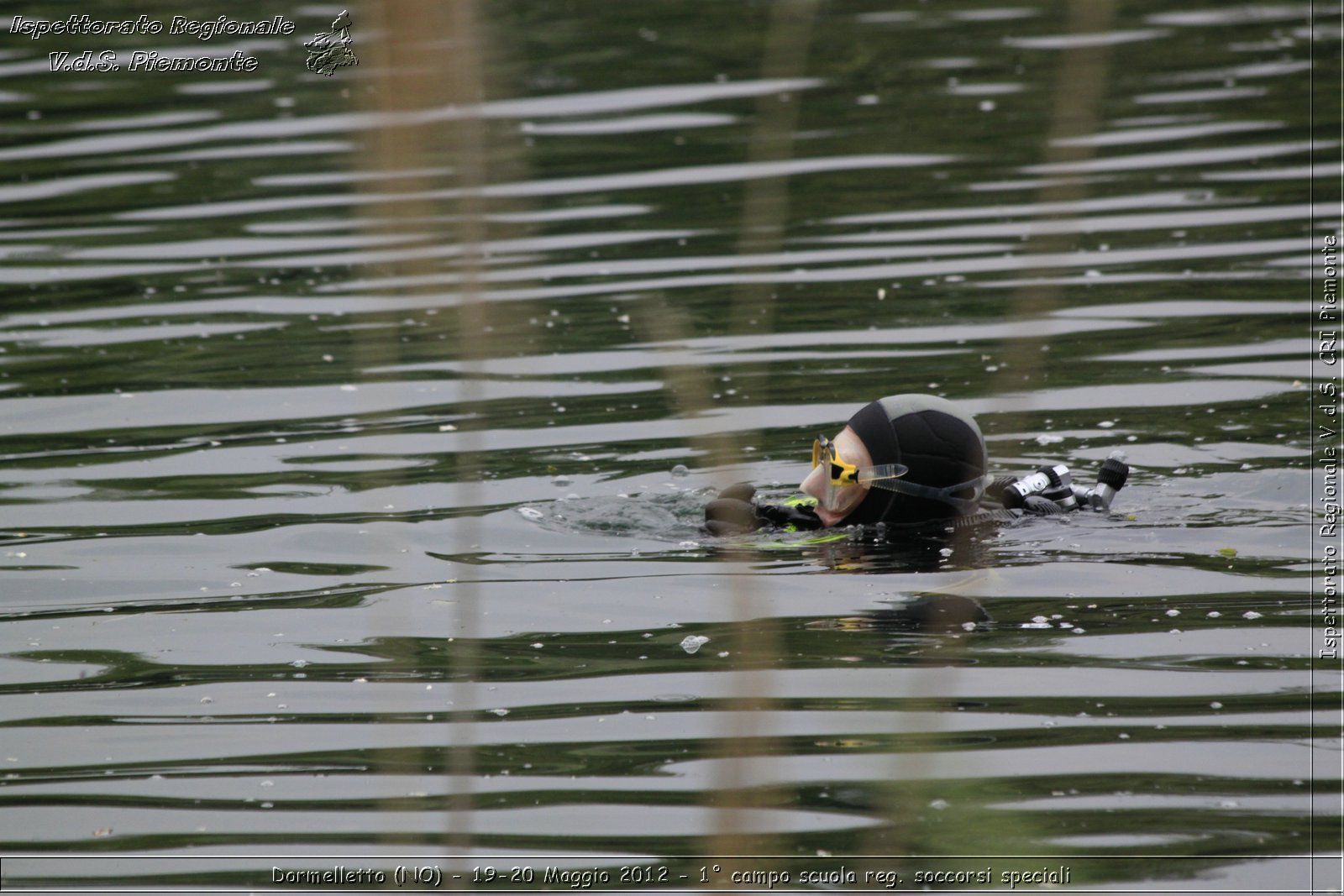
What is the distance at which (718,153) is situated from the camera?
14547 millimetres

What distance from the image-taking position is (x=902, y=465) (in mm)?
6938

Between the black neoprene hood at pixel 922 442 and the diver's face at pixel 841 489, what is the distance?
0.12 ft

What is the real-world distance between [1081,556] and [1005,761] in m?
2.05

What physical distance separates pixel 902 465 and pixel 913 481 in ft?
0.37

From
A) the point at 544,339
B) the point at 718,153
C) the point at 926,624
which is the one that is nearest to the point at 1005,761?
the point at 926,624

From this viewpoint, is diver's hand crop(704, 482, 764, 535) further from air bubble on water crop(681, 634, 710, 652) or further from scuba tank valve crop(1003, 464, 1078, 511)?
scuba tank valve crop(1003, 464, 1078, 511)

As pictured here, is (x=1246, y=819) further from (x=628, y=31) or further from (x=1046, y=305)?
(x=628, y=31)

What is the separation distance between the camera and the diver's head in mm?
6906

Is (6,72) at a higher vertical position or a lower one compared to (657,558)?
higher

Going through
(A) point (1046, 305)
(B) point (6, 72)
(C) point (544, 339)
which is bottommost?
(C) point (544, 339)

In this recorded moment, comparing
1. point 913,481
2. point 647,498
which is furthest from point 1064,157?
point 647,498

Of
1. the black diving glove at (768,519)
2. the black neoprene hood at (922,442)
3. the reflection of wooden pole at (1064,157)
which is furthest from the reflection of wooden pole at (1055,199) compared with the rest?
the black neoprene hood at (922,442)

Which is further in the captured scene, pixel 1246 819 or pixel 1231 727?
pixel 1231 727

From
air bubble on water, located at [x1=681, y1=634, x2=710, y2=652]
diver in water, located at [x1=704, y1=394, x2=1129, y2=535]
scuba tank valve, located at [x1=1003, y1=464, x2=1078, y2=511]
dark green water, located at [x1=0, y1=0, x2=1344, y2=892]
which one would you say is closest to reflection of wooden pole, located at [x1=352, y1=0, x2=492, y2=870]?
dark green water, located at [x1=0, y1=0, x2=1344, y2=892]
